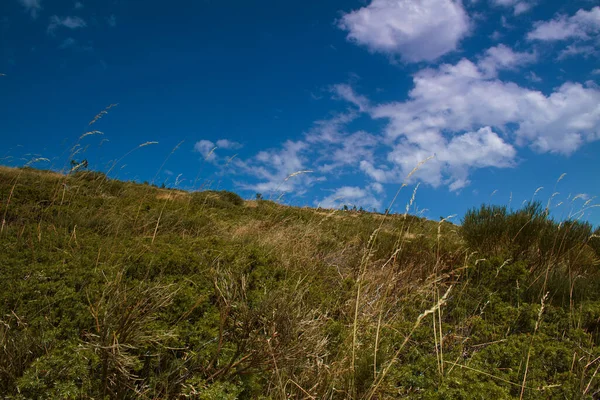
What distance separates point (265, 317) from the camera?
2.43 metres

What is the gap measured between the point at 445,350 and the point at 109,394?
275cm

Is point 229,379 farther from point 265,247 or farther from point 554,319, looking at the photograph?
point 554,319

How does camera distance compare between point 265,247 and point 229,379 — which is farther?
point 265,247

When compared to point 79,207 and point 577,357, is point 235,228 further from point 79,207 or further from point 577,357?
point 577,357

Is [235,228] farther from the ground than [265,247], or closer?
farther from the ground

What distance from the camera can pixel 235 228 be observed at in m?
6.77

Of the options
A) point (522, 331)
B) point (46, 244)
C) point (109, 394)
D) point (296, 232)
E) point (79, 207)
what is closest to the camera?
point (109, 394)

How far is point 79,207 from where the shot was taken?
6.09m

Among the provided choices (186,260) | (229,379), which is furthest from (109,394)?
(186,260)

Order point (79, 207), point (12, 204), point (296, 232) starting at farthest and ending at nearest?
point (296, 232)
point (79, 207)
point (12, 204)

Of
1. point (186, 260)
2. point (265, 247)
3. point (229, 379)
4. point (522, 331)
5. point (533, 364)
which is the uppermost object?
point (265, 247)

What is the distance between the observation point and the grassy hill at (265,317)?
2266 mm

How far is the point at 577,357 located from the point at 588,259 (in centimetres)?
412

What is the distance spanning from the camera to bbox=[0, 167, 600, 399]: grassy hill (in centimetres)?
227
